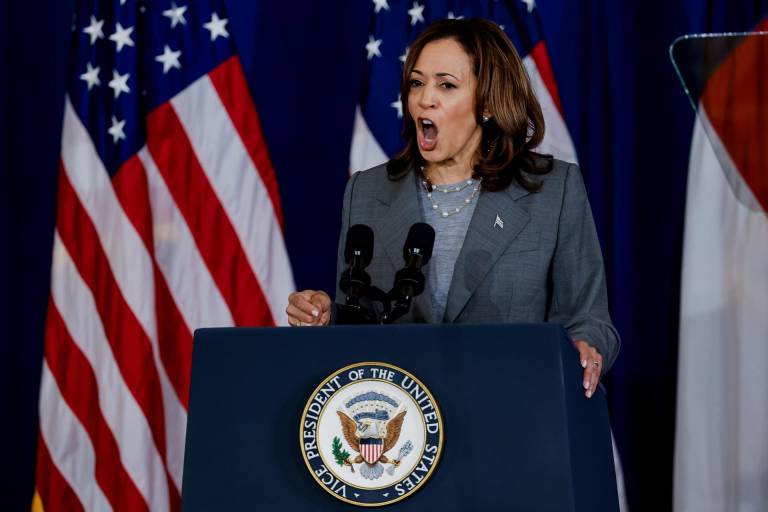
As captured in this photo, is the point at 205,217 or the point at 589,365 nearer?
the point at 589,365

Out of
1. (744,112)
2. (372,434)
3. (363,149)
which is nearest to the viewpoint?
(372,434)

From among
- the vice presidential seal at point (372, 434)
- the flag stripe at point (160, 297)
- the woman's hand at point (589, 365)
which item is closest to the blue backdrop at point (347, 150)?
the flag stripe at point (160, 297)

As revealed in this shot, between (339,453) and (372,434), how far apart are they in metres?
0.05

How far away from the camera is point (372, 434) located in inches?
48.9

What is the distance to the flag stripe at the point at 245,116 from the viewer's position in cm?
341

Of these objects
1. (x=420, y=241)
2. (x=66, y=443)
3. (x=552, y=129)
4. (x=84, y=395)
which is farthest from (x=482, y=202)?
(x=66, y=443)

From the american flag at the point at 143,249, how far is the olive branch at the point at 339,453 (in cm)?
212

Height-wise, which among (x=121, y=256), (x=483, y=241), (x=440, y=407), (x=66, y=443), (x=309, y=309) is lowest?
(x=66, y=443)

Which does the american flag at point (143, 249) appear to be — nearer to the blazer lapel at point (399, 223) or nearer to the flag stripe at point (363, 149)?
the flag stripe at point (363, 149)

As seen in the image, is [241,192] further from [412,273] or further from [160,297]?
[412,273]

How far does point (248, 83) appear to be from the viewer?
3.47m

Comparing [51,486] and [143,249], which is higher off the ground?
[143,249]

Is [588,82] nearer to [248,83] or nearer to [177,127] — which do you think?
[248,83]

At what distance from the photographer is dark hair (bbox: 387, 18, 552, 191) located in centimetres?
194
